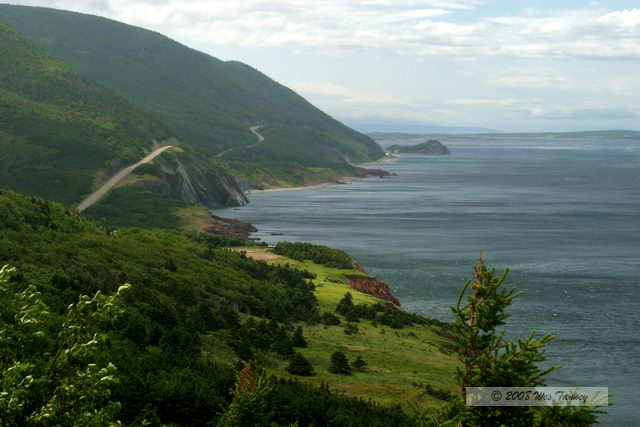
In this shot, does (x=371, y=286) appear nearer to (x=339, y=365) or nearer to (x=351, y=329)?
(x=351, y=329)

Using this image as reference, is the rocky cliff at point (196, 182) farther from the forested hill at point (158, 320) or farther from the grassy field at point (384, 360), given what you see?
the grassy field at point (384, 360)

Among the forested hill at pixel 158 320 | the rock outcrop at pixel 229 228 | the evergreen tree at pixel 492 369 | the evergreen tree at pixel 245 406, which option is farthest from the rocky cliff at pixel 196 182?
the evergreen tree at pixel 492 369

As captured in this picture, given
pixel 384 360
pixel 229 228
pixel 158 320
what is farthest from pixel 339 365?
pixel 229 228

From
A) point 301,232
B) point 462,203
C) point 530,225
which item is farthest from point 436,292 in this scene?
point 462,203

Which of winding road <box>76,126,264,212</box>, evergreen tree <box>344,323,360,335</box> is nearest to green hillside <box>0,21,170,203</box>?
winding road <box>76,126,264,212</box>

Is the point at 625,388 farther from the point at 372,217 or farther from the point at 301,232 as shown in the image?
the point at 372,217

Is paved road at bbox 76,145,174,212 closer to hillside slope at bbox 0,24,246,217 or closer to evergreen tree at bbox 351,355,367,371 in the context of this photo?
hillside slope at bbox 0,24,246,217
